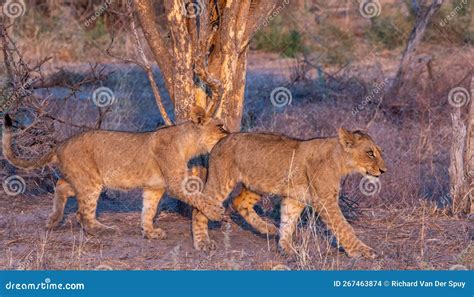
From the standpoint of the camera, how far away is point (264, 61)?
16875 mm

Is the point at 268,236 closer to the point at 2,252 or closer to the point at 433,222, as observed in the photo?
the point at 433,222

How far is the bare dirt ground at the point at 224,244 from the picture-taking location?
686 centimetres

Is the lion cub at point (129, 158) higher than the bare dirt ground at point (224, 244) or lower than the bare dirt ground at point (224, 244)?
higher

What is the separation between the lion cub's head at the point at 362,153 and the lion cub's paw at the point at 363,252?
0.60 meters

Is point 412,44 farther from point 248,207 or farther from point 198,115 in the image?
point 198,115

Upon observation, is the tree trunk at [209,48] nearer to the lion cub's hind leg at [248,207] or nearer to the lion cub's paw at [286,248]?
Answer: the lion cub's hind leg at [248,207]

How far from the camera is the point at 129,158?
7.91 m

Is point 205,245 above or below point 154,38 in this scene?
below

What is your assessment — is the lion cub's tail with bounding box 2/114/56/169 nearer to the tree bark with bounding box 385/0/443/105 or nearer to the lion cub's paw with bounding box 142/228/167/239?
the lion cub's paw with bounding box 142/228/167/239

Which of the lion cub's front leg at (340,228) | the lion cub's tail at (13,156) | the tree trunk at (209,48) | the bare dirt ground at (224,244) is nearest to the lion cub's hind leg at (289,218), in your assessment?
the bare dirt ground at (224,244)

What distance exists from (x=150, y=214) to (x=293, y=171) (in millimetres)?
1316

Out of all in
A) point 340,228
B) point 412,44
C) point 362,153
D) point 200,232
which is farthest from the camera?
point 412,44

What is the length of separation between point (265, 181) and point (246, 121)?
4278mm

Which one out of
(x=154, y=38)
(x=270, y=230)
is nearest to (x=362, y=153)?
(x=270, y=230)
